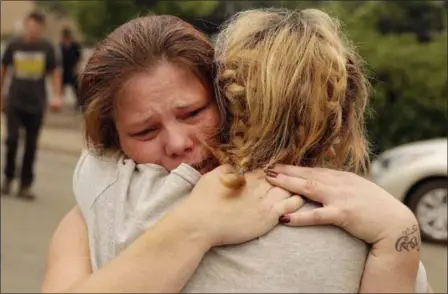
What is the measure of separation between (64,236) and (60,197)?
8.40 metres

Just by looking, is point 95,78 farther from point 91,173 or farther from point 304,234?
point 304,234

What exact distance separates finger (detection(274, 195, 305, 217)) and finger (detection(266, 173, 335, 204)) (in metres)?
0.02

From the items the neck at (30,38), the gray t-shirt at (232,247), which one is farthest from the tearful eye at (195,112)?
the neck at (30,38)

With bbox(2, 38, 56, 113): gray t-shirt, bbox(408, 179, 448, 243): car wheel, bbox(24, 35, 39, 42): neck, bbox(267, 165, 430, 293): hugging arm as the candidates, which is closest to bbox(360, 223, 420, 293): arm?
bbox(267, 165, 430, 293): hugging arm

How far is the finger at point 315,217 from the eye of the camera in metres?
1.52

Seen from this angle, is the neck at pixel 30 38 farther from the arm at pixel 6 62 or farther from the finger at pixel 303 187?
the finger at pixel 303 187

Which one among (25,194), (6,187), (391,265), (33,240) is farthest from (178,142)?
(6,187)

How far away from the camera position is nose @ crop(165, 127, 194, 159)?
168cm

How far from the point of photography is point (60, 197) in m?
9.97

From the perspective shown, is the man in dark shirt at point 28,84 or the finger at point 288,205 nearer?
the finger at point 288,205

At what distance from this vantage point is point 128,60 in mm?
1694

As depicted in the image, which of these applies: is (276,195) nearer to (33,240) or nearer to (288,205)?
(288,205)

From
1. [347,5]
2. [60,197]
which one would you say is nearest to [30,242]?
[60,197]

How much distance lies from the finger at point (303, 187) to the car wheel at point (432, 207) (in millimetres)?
7056
